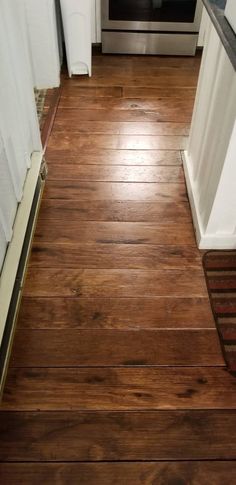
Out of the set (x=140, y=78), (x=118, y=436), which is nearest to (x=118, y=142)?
(x=140, y=78)

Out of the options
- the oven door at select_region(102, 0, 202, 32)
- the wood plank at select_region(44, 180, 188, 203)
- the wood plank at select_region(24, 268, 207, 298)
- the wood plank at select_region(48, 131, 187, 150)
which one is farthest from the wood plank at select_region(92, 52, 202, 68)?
the wood plank at select_region(24, 268, 207, 298)

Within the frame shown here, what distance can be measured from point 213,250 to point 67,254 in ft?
1.93

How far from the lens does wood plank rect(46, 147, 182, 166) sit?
1.91m

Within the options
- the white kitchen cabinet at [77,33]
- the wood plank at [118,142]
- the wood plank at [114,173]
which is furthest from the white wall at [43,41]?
the wood plank at [114,173]

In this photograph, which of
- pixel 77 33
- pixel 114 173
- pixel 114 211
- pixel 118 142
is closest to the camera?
pixel 114 211

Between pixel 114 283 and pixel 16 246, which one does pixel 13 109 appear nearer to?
pixel 16 246

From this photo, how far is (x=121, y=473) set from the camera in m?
0.98

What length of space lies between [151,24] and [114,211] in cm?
168

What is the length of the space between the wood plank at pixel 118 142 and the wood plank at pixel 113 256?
707 millimetres

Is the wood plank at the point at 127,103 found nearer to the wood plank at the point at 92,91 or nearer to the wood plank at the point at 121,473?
the wood plank at the point at 92,91

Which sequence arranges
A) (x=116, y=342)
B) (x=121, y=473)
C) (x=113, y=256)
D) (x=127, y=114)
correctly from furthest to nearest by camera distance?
(x=127, y=114)
(x=113, y=256)
(x=116, y=342)
(x=121, y=473)

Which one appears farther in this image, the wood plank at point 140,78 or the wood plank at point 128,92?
the wood plank at point 140,78

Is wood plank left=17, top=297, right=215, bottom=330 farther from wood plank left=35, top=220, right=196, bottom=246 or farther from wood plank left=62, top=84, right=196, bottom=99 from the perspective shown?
wood plank left=62, top=84, right=196, bottom=99

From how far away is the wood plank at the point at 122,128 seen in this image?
2098 millimetres
